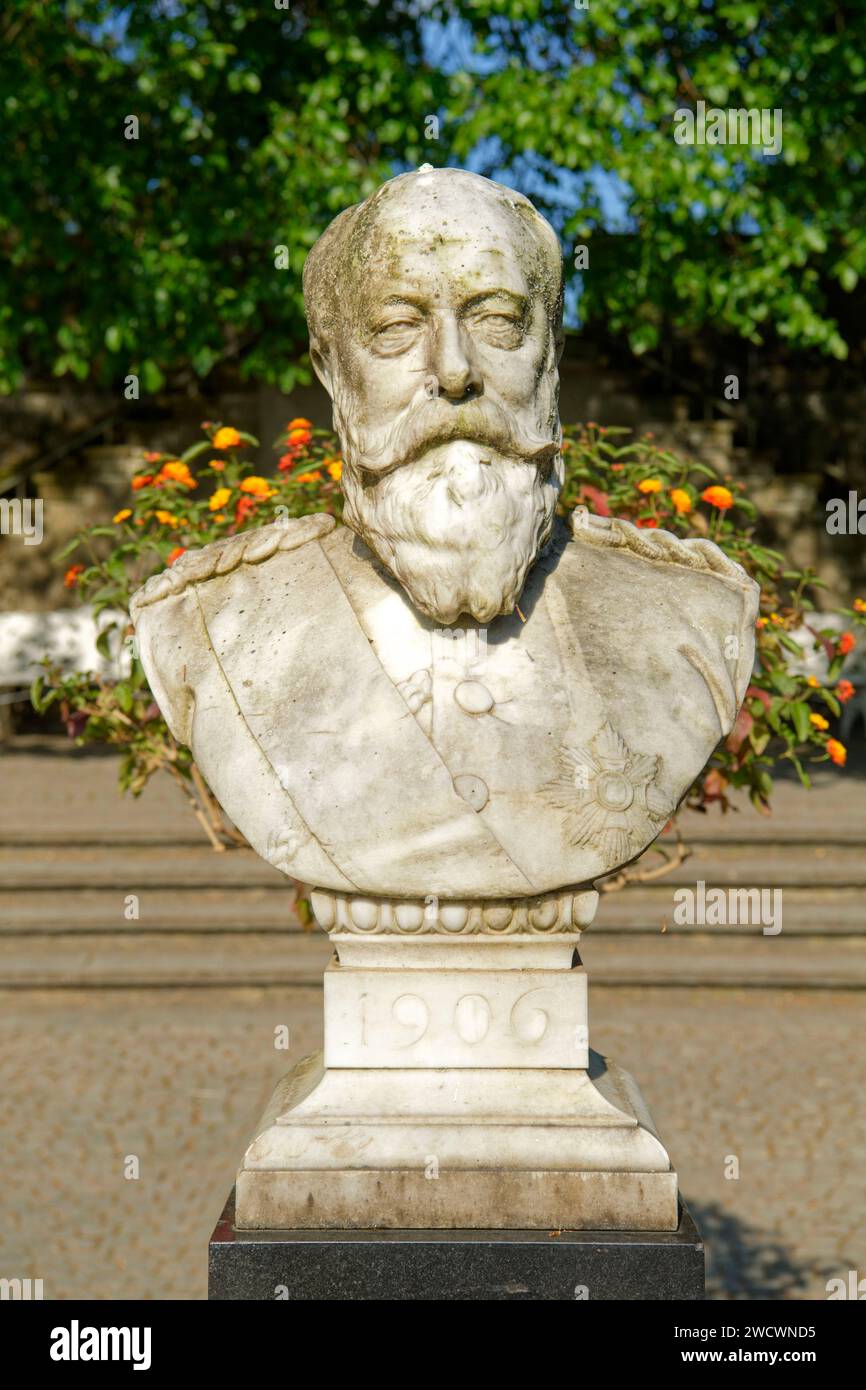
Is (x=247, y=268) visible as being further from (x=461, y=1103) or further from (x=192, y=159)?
(x=461, y=1103)

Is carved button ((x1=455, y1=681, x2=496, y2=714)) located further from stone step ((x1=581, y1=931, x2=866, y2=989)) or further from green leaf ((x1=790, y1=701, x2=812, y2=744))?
stone step ((x1=581, y1=931, x2=866, y2=989))

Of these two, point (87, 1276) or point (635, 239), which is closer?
point (87, 1276)

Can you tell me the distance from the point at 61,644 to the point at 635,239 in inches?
184

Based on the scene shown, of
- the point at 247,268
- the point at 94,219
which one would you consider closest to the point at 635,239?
the point at 247,268

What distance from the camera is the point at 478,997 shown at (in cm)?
275

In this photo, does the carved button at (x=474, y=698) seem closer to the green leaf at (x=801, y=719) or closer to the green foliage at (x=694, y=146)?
the green leaf at (x=801, y=719)

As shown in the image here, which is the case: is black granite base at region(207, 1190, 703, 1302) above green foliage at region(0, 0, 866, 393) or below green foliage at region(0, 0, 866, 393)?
below

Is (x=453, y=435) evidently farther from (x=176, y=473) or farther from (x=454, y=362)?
(x=176, y=473)

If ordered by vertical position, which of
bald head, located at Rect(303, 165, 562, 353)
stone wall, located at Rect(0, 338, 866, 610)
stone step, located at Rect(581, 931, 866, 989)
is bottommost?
stone step, located at Rect(581, 931, 866, 989)

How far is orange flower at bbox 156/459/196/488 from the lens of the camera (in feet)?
14.5

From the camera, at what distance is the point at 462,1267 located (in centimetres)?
261

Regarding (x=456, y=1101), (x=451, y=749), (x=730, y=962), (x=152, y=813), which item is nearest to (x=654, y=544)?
(x=451, y=749)

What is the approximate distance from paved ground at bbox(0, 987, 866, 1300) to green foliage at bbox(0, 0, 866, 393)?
4040 millimetres

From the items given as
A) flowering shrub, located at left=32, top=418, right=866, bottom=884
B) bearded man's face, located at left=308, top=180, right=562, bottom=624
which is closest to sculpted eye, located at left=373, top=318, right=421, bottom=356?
bearded man's face, located at left=308, top=180, right=562, bottom=624
